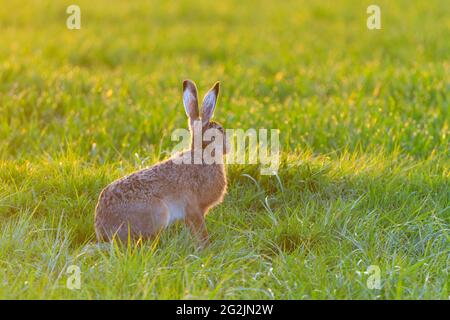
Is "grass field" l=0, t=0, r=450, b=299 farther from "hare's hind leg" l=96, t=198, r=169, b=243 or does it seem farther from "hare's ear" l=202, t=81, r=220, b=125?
"hare's ear" l=202, t=81, r=220, b=125

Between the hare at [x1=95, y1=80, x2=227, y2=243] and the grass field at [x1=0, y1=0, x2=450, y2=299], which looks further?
the hare at [x1=95, y1=80, x2=227, y2=243]

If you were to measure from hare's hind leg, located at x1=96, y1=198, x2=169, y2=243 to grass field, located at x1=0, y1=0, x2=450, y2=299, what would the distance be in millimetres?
106

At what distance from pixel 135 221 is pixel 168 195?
31 centimetres

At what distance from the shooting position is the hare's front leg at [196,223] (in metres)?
5.41

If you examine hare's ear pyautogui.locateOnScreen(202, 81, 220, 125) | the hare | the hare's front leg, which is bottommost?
the hare's front leg

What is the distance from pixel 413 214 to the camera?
5867mm

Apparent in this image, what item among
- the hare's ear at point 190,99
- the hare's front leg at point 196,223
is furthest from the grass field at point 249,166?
the hare's ear at point 190,99

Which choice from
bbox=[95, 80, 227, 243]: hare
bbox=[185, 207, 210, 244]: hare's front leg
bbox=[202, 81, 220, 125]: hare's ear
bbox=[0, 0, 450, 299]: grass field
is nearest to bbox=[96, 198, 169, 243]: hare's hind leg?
bbox=[95, 80, 227, 243]: hare

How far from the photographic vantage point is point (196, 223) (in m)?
5.44

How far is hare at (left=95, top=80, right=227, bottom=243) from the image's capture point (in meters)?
5.16

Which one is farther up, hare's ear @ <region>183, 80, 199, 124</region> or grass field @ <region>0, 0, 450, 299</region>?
hare's ear @ <region>183, 80, 199, 124</region>

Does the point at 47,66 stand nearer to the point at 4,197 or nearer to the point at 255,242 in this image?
the point at 4,197

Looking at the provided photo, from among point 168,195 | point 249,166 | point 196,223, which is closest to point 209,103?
point 168,195

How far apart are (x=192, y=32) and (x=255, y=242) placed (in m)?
9.58
